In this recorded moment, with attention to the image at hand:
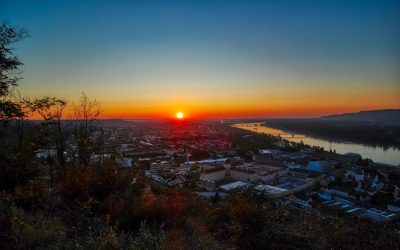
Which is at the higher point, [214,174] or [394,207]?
[214,174]

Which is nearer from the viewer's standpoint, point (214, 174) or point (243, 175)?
point (243, 175)

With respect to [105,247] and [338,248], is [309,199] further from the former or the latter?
[105,247]

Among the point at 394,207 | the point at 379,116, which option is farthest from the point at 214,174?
the point at 379,116

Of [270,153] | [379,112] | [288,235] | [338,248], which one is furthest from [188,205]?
[379,112]

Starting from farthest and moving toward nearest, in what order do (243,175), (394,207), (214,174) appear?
(214,174), (243,175), (394,207)

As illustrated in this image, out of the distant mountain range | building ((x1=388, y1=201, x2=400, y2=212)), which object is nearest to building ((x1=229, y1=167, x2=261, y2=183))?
building ((x1=388, y1=201, x2=400, y2=212))

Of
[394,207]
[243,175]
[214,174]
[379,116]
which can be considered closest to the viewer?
[394,207]

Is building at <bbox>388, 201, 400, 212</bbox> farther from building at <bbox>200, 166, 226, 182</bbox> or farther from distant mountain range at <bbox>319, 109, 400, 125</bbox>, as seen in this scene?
distant mountain range at <bbox>319, 109, 400, 125</bbox>

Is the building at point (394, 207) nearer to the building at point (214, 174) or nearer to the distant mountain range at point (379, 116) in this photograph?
the building at point (214, 174)

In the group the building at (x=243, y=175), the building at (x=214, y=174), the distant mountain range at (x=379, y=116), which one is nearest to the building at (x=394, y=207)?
the building at (x=243, y=175)

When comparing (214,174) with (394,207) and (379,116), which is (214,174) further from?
(379,116)

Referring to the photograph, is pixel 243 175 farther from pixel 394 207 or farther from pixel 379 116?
pixel 379 116

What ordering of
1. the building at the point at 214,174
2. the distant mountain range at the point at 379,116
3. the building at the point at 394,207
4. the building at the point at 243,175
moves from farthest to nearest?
the distant mountain range at the point at 379,116 < the building at the point at 214,174 < the building at the point at 243,175 < the building at the point at 394,207
